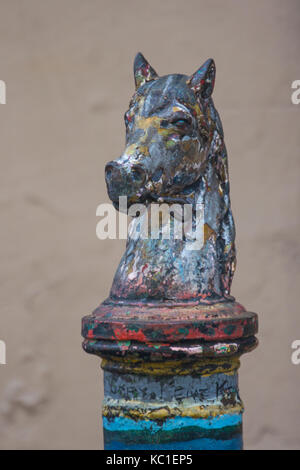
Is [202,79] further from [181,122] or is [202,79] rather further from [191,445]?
[191,445]

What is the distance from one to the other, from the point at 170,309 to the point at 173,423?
0.22m

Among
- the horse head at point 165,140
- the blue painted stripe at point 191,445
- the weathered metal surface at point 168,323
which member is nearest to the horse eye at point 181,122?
the horse head at point 165,140

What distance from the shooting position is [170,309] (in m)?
1.50

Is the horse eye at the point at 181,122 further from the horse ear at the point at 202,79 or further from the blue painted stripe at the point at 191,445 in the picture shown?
the blue painted stripe at the point at 191,445

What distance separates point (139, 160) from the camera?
1.53m

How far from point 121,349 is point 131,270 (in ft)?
0.55

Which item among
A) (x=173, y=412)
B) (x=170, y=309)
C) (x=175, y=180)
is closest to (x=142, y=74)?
(x=175, y=180)

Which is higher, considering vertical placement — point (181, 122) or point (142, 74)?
point (142, 74)

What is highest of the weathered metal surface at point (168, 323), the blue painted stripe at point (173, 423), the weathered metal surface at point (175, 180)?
the weathered metal surface at point (175, 180)

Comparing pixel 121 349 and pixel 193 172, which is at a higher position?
pixel 193 172

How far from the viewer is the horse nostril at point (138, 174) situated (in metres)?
1.52

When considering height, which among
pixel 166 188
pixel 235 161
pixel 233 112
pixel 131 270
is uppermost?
pixel 233 112
